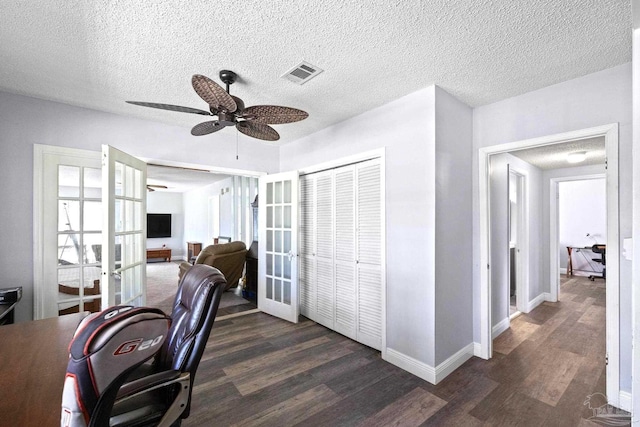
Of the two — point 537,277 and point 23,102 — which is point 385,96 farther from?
point 537,277

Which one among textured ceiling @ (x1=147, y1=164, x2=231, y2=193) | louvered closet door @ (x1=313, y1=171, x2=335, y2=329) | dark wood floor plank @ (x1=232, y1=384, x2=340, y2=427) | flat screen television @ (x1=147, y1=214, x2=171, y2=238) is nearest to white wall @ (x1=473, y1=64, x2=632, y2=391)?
louvered closet door @ (x1=313, y1=171, x2=335, y2=329)

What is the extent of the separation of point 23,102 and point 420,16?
341 centimetres

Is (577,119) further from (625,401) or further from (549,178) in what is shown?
(549,178)

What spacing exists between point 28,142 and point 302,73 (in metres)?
2.60

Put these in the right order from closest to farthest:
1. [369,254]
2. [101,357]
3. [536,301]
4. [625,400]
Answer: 1. [101,357]
2. [625,400]
3. [369,254]
4. [536,301]

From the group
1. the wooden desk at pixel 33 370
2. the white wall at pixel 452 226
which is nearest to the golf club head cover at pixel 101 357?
the wooden desk at pixel 33 370

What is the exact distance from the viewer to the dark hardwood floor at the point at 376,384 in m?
1.96

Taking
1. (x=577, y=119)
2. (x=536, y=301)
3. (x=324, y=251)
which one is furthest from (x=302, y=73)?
(x=536, y=301)

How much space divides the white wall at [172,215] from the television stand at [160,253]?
0.52m

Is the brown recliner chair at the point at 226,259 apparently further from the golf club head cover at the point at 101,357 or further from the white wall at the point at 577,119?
the golf club head cover at the point at 101,357

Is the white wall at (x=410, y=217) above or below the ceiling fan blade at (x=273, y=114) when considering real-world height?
below

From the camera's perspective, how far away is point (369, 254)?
9.91 feet

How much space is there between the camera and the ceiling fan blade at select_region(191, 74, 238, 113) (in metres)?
1.68

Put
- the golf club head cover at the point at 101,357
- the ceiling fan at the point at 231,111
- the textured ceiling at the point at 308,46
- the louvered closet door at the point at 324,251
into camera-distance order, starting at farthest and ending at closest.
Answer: the louvered closet door at the point at 324,251 < the ceiling fan at the point at 231,111 < the textured ceiling at the point at 308,46 < the golf club head cover at the point at 101,357
